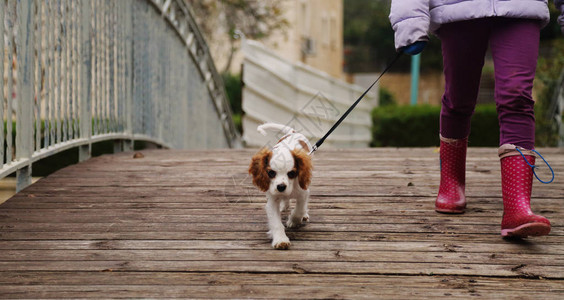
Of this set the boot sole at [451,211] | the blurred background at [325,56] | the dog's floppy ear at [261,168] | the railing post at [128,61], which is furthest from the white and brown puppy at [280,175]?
the railing post at [128,61]

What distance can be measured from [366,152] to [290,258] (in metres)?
2.91

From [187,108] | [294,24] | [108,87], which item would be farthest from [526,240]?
[294,24]

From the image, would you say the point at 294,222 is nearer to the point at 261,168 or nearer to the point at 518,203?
the point at 261,168

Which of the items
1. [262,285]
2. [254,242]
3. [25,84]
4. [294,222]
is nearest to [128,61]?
[25,84]

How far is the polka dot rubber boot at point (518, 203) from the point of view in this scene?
268 cm

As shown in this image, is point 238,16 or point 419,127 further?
point 238,16

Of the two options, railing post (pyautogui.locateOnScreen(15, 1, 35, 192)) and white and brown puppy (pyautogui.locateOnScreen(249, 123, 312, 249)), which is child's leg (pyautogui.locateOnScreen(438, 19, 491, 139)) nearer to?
white and brown puppy (pyautogui.locateOnScreen(249, 123, 312, 249))

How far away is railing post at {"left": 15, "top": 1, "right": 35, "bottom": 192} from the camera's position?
352 cm

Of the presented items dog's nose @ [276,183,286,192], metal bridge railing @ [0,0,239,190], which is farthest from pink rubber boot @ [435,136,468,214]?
metal bridge railing @ [0,0,239,190]

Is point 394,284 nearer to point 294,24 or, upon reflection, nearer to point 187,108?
point 187,108

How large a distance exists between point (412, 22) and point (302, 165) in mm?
934

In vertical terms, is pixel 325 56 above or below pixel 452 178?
above

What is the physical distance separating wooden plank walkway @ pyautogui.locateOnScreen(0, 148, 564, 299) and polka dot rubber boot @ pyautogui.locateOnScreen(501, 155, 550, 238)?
9 cm

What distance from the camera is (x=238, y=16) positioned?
1600cm
